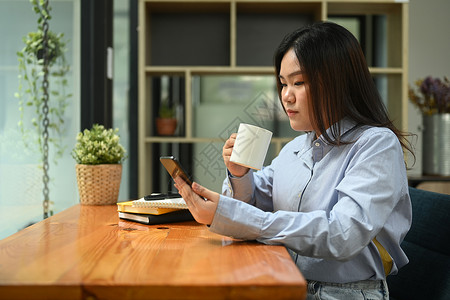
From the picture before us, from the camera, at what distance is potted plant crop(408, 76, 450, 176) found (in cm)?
295

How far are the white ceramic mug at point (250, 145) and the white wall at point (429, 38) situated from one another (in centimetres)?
322

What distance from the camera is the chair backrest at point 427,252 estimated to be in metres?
1.23

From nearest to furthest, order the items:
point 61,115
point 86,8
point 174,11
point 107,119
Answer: point 61,115, point 86,8, point 107,119, point 174,11

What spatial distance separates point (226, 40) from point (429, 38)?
1926mm

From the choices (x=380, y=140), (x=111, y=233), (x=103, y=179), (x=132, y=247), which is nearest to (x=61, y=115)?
(x=103, y=179)

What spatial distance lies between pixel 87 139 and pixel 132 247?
886 mm

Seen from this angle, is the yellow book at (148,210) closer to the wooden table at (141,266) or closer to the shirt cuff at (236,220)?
the wooden table at (141,266)

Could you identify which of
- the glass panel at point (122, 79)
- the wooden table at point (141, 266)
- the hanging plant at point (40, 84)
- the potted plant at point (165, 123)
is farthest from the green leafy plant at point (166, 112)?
the wooden table at point (141, 266)

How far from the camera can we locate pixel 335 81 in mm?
1161

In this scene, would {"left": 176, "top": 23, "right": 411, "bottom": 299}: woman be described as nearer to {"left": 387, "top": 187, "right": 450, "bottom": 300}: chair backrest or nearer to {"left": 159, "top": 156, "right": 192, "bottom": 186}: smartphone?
{"left": 159, "top": 156, "right": 192, "bottom": 186}: smartphone

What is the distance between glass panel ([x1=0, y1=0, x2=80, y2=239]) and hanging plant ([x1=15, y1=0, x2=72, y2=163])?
0.07 ft

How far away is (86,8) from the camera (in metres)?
2.33

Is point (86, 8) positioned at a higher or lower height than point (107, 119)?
higher

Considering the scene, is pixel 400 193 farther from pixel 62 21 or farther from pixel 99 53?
pixel 99 53
